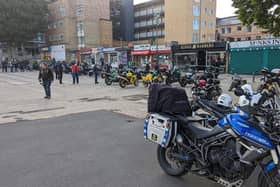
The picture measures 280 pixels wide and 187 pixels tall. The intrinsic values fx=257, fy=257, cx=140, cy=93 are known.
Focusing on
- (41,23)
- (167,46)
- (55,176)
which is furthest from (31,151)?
(41,23)

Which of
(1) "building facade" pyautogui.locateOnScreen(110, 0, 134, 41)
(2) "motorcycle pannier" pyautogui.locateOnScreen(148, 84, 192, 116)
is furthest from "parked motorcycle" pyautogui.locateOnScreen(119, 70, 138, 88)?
(1) "building facade" pyautogui.locateOnScreen(110, 0, 134, 41)

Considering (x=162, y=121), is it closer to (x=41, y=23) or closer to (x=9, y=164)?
(x=9, y=164)

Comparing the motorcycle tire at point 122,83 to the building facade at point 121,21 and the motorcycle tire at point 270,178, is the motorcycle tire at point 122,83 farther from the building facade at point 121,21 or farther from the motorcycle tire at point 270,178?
the building facade at point 121,21

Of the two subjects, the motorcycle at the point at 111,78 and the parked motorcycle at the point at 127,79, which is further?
the motorcycle at the point at 111,78

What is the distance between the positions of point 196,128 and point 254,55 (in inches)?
916

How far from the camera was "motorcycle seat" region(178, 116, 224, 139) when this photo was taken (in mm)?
2957

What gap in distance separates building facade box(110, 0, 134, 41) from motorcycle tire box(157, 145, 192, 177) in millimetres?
59015

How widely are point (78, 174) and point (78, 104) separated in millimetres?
6171

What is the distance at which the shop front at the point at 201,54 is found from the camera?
26.5 metres

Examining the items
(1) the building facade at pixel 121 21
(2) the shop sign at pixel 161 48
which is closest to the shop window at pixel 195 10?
(2) the shop sign at pixel 161 48

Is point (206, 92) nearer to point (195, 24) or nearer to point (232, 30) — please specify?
point (195, 24)

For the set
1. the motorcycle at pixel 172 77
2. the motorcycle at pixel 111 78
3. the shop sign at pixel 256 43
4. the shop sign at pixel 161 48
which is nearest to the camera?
the motorcycle at pixel 172 77

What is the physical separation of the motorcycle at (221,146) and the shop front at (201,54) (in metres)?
22.1

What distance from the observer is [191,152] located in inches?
125
